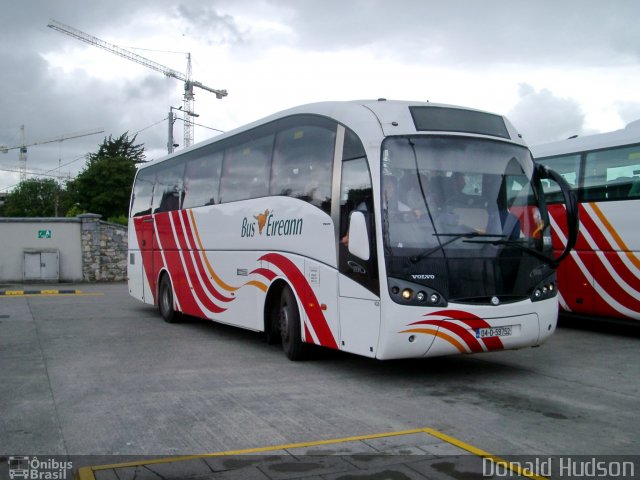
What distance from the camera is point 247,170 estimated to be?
12.1m

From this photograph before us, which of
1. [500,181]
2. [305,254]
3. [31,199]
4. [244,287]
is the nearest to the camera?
[500,181]

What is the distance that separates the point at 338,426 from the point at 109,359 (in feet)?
17.1

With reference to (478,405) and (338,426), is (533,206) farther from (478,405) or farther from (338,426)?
(338,426)

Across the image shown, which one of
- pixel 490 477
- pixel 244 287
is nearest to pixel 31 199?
pixel 244 287

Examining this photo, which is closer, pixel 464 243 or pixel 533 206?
pixel 464 243

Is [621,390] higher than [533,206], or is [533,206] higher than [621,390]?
[533,206]

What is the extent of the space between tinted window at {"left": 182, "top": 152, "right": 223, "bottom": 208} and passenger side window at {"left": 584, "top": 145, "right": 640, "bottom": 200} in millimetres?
6752

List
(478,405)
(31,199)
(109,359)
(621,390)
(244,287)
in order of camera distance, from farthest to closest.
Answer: (31,199) < (244,287) < (109,359) < (621,390) < (478,405)

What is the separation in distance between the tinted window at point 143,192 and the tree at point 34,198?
3453 inches

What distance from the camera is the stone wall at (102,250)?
97.4ft

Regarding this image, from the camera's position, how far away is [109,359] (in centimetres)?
1059

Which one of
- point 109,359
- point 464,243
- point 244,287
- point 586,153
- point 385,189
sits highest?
point 586,153

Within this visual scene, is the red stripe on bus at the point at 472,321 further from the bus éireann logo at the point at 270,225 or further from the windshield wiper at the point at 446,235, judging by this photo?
the bus éireann logo at the point at 270,225
